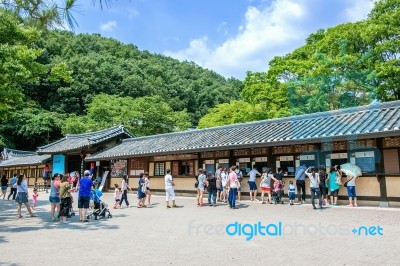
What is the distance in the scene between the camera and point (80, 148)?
27422mm

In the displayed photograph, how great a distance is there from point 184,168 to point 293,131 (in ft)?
24.1

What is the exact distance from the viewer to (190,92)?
180ft

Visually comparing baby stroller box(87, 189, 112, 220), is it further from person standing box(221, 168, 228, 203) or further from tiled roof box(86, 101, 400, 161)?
tiled roof box(86, 101, 400, 161)

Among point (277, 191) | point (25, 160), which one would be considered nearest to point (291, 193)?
point (277, 191)

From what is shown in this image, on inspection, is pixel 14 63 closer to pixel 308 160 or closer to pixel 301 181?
pixel 301 181

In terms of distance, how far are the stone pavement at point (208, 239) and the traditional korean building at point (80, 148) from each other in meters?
15.0

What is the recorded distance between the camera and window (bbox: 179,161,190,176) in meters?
20.2

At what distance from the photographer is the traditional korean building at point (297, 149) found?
13.0 metres

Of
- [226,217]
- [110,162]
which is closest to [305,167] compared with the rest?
[226,217]

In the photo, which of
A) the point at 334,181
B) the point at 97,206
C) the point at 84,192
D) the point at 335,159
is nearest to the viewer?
the point at 84,192

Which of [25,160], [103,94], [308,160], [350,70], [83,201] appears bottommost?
[83,201]

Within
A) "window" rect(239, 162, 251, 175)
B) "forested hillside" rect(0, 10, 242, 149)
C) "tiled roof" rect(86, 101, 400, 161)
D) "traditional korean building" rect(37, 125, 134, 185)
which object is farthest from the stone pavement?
"traditional korean building" rect(37, 125, 134, 185)

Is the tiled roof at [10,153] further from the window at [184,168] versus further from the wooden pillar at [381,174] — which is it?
the wooden pillar at [381,174]

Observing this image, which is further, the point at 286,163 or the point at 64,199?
the point at 286,163
